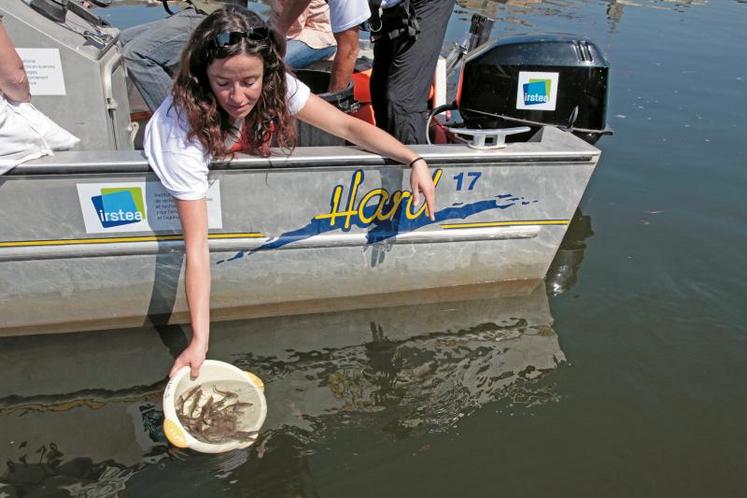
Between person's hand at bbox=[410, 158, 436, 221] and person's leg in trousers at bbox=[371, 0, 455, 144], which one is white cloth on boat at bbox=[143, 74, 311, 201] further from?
person's leg in trousers at bbox=[371, 0, 455, 144]

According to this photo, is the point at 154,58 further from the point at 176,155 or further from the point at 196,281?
the point at 196,281

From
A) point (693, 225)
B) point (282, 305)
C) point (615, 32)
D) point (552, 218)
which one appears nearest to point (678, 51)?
point (615, 32)

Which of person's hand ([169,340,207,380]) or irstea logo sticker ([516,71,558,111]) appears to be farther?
irstea logo sticker ([516,71,558,111])

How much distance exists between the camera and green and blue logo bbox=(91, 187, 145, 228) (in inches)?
103

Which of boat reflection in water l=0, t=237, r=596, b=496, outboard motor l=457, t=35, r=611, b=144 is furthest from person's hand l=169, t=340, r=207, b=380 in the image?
outboard motor l=457, t=35, r=611, b=144

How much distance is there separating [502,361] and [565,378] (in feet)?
1.03

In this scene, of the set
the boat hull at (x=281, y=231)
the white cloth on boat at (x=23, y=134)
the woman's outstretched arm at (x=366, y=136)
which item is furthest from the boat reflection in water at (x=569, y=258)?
the white cloth on boat at (x=23, y=134)

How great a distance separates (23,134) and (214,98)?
786 millimetres

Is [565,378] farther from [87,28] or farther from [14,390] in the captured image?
[87,28]

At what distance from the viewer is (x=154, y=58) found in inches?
125

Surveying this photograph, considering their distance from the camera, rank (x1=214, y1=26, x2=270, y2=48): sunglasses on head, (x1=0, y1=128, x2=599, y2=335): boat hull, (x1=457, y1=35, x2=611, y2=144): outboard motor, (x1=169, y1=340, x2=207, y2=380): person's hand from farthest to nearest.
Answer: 1. (x1=457, y1=35, x2=611, y2=144): outboard motor
2. (x1=0, y1=128, x2=599, y2=335): boat hull
3. (x1=169, y1=340, x2=207, y2=380): person's hand
4. (x1=214, y1=26, x2=270, y2=48): sunglasses on head

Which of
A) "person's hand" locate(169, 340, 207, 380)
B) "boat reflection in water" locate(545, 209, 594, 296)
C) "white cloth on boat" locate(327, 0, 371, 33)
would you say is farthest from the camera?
"boat reflection in water" locate(545, 209, 594, 296)

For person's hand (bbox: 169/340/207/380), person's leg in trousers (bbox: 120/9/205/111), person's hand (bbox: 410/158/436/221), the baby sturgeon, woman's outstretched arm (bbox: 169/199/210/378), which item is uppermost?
person's leg in trousers (bbox: 120/9/205/111)

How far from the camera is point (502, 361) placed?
317cm
